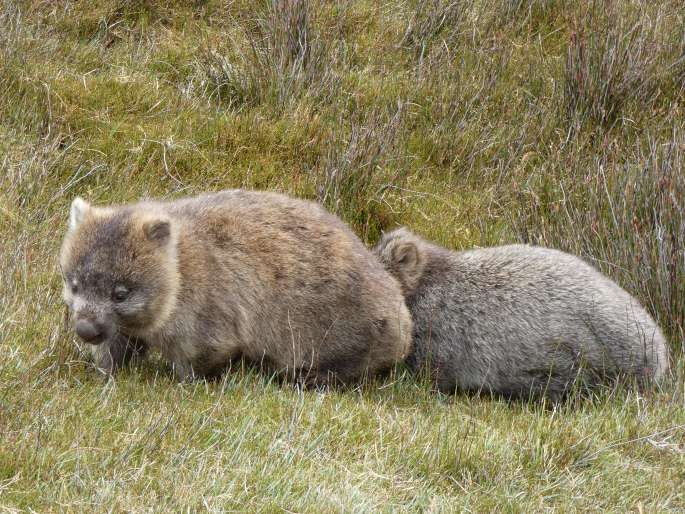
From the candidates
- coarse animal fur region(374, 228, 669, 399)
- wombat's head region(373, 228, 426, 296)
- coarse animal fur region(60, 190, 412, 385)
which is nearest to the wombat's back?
coarse animal fur region(60, 190, 412, 385)

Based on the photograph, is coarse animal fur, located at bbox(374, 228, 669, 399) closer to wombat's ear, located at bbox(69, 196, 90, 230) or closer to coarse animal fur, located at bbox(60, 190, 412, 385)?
coarse animal fur, located at bbox(60, 190, 412, 385)

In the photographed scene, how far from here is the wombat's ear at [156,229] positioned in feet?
18.5

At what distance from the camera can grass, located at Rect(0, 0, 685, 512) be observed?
4.68m

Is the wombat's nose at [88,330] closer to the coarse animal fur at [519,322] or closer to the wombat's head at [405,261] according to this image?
the coarse animal fur at [519,322]

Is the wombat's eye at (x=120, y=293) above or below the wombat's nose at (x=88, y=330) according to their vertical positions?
above

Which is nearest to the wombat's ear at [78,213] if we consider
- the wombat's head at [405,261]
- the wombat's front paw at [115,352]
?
the wombat's front paw at [115,352]

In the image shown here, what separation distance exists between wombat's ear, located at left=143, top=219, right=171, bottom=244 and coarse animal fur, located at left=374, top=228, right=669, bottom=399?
203 cm

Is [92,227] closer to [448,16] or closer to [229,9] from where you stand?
[229,9]

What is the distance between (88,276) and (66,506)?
1.70m

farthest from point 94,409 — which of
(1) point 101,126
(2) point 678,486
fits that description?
(1) point 101,126

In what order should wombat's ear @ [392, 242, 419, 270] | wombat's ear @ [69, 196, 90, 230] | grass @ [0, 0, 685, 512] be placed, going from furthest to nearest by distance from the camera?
wombat's ear @ [392, 242, 419, 270] → wombat's ear @ [69, 196, 90, 230] → grass @ [0, 0, 685, 512]

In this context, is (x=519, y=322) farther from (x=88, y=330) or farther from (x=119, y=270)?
(x=88, y=330)

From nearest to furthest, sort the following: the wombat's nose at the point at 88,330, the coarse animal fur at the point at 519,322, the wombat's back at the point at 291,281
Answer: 1. the wombat's nose at the point at 88,330
2. the wombat's back at the point at 291,281
3. the coarse animal fur at the point at 519,322

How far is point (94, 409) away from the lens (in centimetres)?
495
